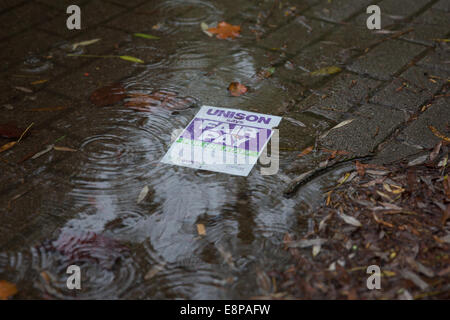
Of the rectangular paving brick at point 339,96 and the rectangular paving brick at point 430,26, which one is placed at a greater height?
the rectangular paving brick at point 430,26

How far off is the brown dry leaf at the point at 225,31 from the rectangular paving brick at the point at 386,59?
37.6 inches

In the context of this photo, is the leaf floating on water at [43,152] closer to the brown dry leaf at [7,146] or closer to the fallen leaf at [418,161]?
the brown dry leaf at [7,146]

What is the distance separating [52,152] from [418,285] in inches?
78.5

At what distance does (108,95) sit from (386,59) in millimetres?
1929

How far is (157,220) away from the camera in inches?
93.0

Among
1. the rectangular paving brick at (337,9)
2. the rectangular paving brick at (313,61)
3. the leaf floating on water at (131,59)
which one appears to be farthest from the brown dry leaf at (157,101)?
the rectangular paving brick at (337,9)

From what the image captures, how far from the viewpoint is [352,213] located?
7.58ft

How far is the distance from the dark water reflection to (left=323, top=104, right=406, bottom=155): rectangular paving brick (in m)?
0.15

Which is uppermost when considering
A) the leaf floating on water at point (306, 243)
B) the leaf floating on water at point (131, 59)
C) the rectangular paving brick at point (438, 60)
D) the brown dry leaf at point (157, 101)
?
the leaf floating on water at point (131, 59)

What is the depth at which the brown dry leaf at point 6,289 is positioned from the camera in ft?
6.66

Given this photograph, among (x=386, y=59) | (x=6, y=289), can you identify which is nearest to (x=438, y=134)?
(x=386, y=59)

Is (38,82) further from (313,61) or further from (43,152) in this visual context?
(313,61)

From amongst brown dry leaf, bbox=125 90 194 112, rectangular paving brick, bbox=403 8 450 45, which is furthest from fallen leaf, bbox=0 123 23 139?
rectangular paving brick, bbox=403 8 450 45
